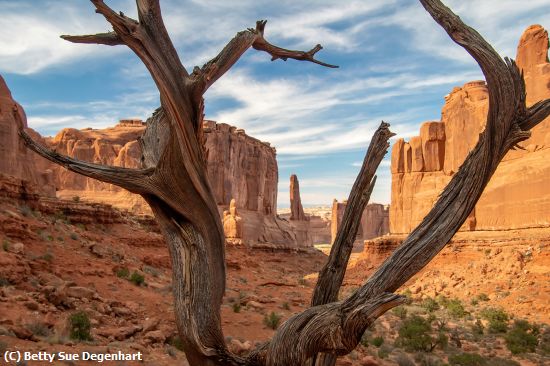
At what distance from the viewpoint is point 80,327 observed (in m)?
9.22

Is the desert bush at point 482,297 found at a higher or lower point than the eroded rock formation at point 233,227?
lower

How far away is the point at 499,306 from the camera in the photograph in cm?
2300

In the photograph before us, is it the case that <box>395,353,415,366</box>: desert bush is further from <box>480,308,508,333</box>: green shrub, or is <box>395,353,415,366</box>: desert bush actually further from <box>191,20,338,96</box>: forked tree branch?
<box>191,20,338,96</box>: forked tree branch

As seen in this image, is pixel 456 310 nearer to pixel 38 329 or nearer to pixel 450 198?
pixel 38 329

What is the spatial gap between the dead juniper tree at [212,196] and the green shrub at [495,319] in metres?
17.4

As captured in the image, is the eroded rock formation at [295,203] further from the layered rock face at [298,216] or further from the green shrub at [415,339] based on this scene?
the green shrub at [415,339]

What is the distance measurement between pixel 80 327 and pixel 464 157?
116 feet

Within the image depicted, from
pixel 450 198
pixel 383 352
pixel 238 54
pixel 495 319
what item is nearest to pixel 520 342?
pixel 495 319

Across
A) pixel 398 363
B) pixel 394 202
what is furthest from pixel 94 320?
pixel 394 202

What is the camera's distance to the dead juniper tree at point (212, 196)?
279 centimetres

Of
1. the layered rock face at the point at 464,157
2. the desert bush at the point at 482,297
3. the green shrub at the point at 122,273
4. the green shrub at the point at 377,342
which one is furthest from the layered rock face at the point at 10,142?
the layered rock face at the point at 464,157

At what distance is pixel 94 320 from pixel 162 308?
3.07 meters

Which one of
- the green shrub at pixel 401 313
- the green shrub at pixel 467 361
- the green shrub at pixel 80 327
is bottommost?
the green shrub at pixel 401 313

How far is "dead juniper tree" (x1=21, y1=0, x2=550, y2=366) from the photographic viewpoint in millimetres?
2791
